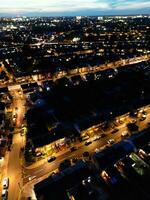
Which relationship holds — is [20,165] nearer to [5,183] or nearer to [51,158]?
[5,183]

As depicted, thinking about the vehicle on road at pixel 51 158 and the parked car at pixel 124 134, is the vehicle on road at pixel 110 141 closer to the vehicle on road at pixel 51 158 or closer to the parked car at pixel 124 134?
the parked car at pixel 124 134

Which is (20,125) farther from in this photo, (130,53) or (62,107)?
(130,53)

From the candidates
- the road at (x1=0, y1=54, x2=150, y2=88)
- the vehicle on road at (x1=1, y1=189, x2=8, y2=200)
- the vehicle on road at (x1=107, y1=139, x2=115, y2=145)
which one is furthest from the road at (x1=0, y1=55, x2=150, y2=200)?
the road at (x1=0, y1=54, x2=150, y2=88)

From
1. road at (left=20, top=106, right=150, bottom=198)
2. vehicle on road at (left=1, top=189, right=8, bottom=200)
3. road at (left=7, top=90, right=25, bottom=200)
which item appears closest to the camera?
vehicle on road at (left=1, top=189, right=8, bottom=200)

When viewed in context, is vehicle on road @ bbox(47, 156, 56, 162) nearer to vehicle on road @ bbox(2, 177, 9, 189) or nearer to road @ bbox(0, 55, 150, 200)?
road @ bbox(0, 55, 150, 200)

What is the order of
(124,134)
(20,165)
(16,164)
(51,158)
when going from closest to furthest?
(20,165) → (16,164) → (51,158) → (124,134)

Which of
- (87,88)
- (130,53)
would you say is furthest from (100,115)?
(130,53)

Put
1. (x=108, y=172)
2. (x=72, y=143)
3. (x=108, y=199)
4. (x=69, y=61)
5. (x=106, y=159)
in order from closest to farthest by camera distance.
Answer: (x=108, y=199) → (x=108, y=172) → (x=106, y=159) → (x=72, y=143) → (x=69, y=61)

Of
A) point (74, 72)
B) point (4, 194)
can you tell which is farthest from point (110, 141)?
point (74, 72)

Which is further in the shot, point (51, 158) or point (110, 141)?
point (110, 141)

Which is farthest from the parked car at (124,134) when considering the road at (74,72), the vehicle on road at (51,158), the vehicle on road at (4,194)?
the road at (74,72)

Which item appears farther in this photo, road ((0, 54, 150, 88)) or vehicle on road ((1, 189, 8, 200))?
road ((0, 54, 150, 88))
